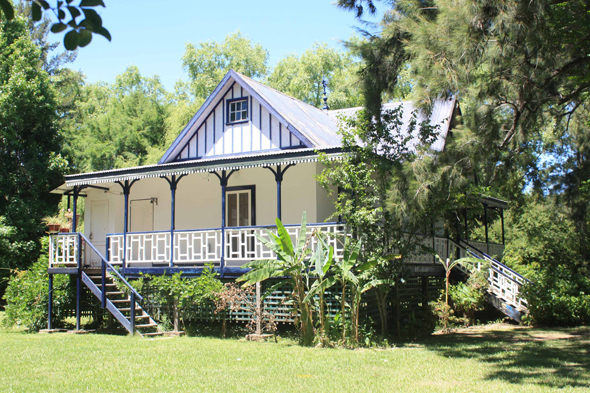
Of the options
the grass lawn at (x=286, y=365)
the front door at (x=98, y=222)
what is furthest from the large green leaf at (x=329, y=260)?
the front door at (x=98, y=222)

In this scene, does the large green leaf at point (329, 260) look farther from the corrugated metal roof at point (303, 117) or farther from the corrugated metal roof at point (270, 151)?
the corrugated metal roof at point (303, 117)

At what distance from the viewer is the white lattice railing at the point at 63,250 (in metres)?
15.4

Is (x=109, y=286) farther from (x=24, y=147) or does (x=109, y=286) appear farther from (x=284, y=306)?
(x=24, y=147)

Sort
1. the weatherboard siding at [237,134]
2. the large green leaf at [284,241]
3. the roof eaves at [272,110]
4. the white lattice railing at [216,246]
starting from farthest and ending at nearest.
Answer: the weatherboard siding at [237,134] < the roof eaves at [272,110] < the white lattice railing at [216,246] < the large green leaf at [284,241]

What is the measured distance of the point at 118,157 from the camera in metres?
36.2

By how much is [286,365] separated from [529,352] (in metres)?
5.05

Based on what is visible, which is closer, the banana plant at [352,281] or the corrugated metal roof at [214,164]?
the banana plant at [352,281]

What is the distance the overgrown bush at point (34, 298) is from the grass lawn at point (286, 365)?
197 cm

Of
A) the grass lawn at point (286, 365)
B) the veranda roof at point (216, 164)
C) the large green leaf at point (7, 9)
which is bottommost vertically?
the grass lawn at point (286, 365)

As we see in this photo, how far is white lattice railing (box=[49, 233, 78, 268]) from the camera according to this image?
15383mm

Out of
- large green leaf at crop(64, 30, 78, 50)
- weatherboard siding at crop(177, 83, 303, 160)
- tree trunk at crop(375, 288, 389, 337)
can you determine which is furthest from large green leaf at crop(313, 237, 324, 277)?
large green leaf at crop(64, 30, 78, 50)

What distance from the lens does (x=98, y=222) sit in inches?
776

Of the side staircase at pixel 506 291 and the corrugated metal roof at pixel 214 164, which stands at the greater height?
the corrugated metal roof at pixel 214 164

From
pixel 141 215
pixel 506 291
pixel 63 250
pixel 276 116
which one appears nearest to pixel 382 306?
pixel 506 291
